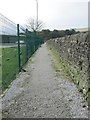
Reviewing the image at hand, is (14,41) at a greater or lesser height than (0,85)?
greater

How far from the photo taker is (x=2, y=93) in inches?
301

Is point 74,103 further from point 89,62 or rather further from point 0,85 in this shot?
point 0,85

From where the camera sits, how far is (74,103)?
6.46m

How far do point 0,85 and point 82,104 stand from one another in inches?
126

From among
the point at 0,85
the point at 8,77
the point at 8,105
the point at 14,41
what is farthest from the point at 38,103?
the point at 14,41

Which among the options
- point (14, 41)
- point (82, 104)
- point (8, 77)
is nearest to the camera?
point (82, 104)

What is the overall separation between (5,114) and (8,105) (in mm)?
741

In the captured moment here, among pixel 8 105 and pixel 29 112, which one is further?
pixel 8 105

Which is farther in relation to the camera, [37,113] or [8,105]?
[8,105]

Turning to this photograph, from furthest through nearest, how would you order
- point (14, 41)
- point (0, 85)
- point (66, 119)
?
1. point (14, 41)
2. point (0, 85)
3. point (66, 119)

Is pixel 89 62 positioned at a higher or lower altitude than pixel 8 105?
higher

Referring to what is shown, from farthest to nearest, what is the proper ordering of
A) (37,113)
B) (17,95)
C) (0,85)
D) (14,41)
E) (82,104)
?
(14,41) < (0,85) < (17,95) < (82,104) < (37,113)

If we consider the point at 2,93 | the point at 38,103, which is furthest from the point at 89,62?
the point at 2,93

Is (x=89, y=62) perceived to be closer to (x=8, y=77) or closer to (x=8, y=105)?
(x=8, y=105)
